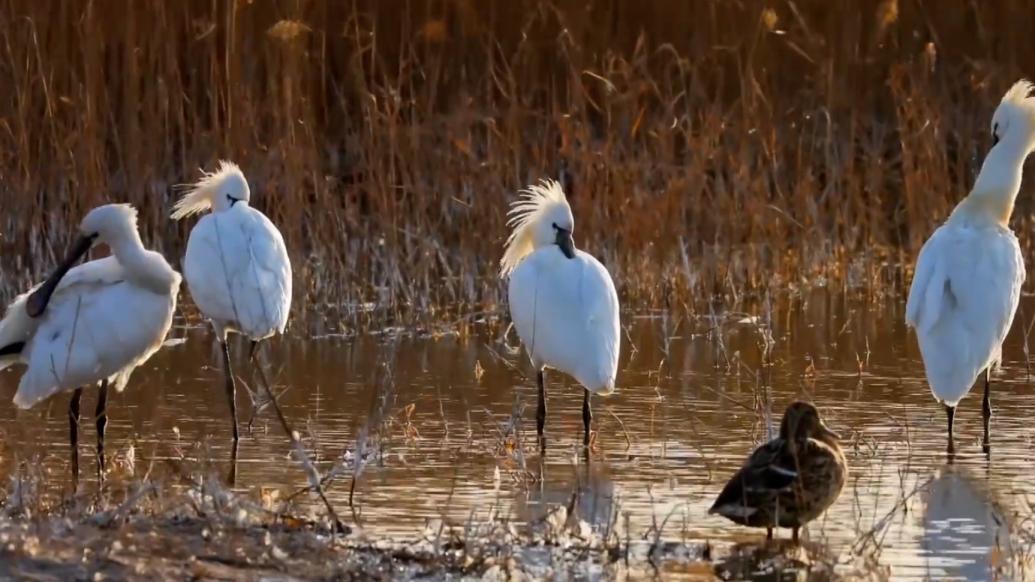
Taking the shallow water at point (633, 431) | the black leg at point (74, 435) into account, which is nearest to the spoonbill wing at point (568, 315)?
the shallow water at point (633, 431)

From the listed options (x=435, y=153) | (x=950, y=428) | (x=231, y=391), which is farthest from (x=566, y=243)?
(x=435, y=153)

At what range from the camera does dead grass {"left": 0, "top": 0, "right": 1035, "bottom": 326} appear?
1191 cm

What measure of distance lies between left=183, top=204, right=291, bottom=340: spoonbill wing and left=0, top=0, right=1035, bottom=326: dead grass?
2093 millimetres

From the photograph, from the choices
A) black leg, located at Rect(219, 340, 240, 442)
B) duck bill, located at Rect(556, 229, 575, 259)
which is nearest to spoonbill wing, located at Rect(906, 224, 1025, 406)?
duck bill, located at Rect(556, 229, 575, 259)

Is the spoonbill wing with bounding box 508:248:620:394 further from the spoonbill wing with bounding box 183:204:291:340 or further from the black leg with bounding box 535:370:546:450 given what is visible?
the spoonbill wing with bounding box 183:204:291:340

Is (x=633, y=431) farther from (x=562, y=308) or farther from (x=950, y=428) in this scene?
(x=950, y=428)

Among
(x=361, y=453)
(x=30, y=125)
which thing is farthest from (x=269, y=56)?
(x=361, y=453)

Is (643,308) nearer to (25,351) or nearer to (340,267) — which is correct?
(340,267)

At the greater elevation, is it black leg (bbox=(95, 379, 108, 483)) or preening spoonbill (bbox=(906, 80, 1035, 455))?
preening spoonbill (bbox=(906, 80, 1035, 455))

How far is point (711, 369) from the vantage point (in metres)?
10.2

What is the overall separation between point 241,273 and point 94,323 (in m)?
0.97

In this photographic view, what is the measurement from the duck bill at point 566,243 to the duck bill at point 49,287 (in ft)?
6.75

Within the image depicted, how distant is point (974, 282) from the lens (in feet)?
28.8

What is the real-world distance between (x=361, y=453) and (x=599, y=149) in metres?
7.11
